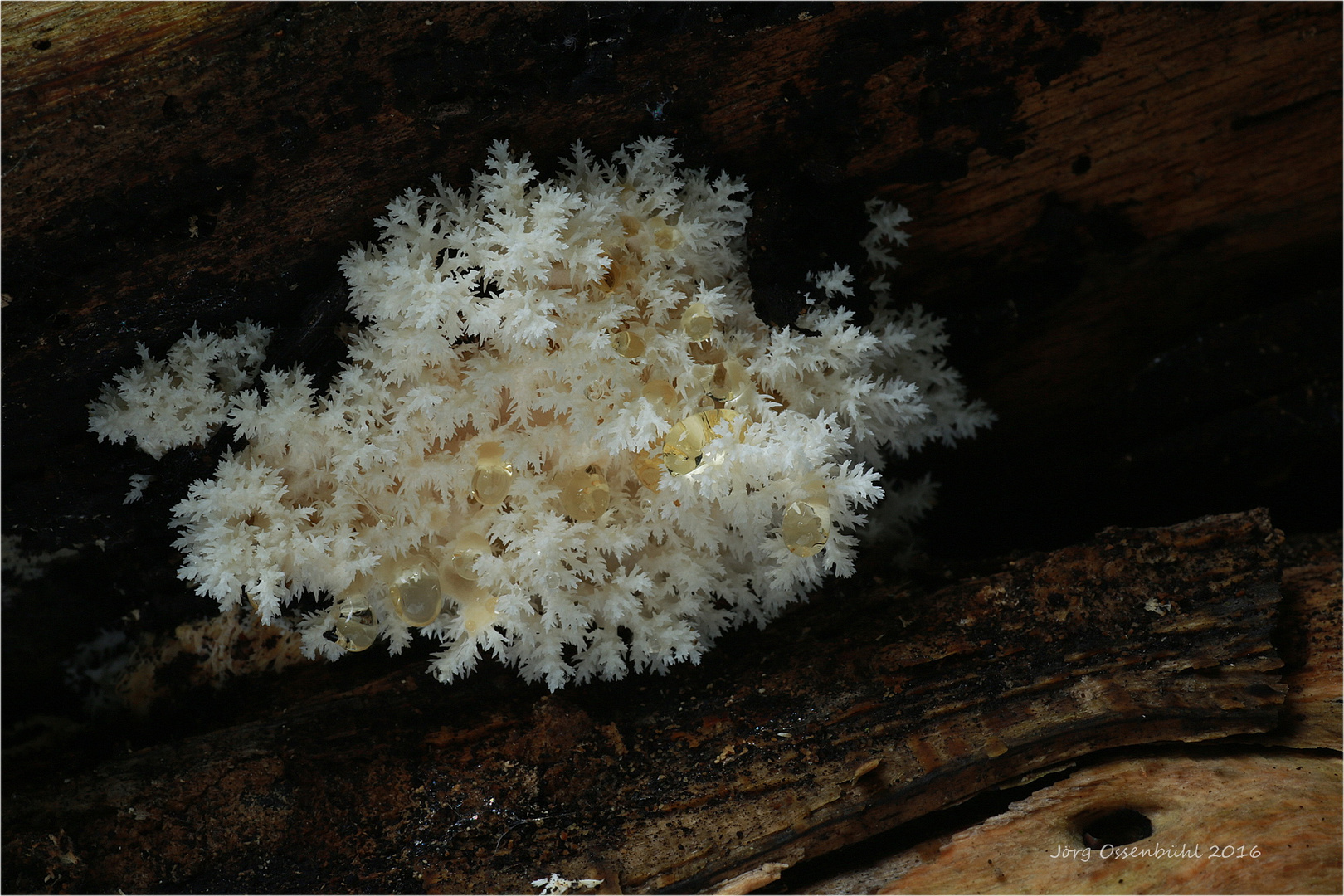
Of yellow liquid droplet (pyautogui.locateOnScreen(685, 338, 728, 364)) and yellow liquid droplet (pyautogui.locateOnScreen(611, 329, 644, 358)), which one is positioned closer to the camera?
yellow liquid droplet (pyautogui.locateOnScreen(611, 329, 644, 358))

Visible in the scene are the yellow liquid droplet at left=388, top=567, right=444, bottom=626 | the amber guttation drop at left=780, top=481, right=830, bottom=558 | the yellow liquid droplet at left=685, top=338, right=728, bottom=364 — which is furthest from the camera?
the yellow liquid droplet at left=685, top=338, right=728, bottom=364

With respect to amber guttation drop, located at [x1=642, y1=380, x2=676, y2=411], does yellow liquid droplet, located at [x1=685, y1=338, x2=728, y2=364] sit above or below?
above

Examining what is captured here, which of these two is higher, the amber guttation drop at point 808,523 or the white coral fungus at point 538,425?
the white coral fungus at point 538,425

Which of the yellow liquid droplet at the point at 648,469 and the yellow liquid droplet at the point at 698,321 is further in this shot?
the yellow liquid droplet at the point at 648,469

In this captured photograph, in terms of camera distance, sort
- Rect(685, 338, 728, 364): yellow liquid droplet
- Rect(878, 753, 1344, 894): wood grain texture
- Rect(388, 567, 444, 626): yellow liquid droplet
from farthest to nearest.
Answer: Rect(685, 338, 728, 364): yellow liquid droplet, Rect(388, 567, 444, 626): yellow liquid droplet, Rect(878, 753, 1344, 894): wood grain texture

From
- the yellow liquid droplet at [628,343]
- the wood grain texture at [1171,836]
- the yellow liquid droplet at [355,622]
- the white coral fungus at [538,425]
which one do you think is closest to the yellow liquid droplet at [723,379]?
the white coral fungus at [538,425]

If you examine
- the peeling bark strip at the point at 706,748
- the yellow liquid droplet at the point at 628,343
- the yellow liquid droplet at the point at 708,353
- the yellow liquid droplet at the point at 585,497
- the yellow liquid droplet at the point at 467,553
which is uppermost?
the yellow liquid droplet at the point at 628,343

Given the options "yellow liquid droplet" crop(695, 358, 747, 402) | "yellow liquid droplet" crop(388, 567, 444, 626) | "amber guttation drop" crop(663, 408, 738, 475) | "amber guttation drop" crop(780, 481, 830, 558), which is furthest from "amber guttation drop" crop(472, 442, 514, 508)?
"amber guttation drop" crop(780, 481, 830, 558)

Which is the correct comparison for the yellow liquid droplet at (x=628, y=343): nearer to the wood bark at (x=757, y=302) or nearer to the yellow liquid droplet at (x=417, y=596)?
the wood bark at (x=757, y=302)

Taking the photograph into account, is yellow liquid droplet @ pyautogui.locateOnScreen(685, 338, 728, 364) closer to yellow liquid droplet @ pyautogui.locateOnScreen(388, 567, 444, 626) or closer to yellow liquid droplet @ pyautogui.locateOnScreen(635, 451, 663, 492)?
yellow liquid droplet @ pyautogui.locateOnScreen(635, 451, 663, 492)
